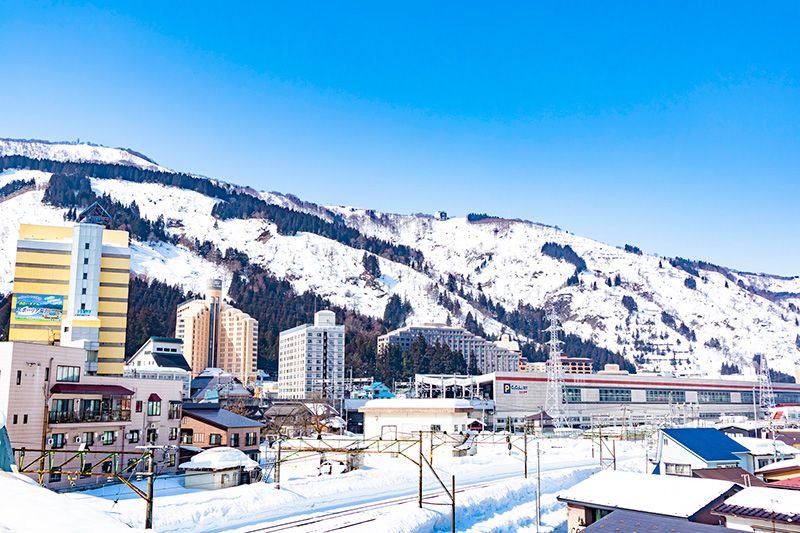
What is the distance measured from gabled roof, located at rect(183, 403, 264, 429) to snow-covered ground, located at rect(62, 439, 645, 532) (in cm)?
569

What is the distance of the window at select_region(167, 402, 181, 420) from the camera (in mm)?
54175

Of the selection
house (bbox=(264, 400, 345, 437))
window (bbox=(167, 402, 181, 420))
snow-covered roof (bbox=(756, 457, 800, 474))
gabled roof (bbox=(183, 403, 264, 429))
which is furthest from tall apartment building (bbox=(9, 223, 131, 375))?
snow-covered roof (bbox=(756, 457, 800, 474))

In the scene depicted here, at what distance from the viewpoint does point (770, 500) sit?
25.0 meters

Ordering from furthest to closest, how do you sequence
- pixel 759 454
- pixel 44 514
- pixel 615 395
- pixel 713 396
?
1. pixel 713 396
2. pixel 615 395
3. pixel 759 454
4. pixel 44 514

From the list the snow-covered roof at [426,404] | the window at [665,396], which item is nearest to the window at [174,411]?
the snow-covered roof at [426,404]

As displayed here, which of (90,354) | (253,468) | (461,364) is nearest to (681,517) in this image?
(253,468)

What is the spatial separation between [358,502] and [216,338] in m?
162

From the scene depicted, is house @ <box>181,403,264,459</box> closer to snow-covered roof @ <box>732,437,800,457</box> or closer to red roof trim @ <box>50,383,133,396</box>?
red roof trim @ <box>50,383,133,396</box>

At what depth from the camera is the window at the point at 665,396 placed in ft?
470

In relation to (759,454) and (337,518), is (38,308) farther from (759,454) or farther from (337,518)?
(759,454)

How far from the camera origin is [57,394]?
42625 millimetres

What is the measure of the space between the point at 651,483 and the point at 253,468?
28421mm

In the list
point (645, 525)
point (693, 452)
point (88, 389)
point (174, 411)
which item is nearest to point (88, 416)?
point (88, 389)

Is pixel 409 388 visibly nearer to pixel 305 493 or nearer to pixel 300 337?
pixel 300 337
